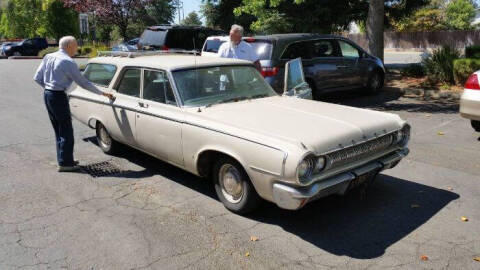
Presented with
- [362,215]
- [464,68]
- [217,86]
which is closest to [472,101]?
[362,215]

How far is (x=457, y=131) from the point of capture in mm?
7867

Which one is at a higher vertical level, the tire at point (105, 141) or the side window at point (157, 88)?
the side window at point (157, 88)

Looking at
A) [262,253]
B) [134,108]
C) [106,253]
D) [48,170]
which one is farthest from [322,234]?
[48,170]

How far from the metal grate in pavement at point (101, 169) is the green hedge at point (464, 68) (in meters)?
8.91

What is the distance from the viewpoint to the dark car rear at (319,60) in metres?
9.34

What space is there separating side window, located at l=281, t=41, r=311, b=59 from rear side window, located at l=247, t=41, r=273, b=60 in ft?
1.01

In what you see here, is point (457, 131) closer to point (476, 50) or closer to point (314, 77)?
point (314, 77)

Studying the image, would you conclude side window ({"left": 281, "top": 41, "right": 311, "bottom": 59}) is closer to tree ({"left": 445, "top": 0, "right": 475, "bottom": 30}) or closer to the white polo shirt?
the white polo shirt

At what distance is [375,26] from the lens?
41.9 ft

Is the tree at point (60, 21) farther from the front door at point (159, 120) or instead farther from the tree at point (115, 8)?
the front door at point (159, 120)

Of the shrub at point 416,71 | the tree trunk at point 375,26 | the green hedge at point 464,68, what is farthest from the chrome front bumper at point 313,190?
the shrub at point 416,71

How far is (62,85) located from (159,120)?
1565 millimetres

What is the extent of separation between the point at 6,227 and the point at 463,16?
5244 centimetres

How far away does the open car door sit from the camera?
244 inches
